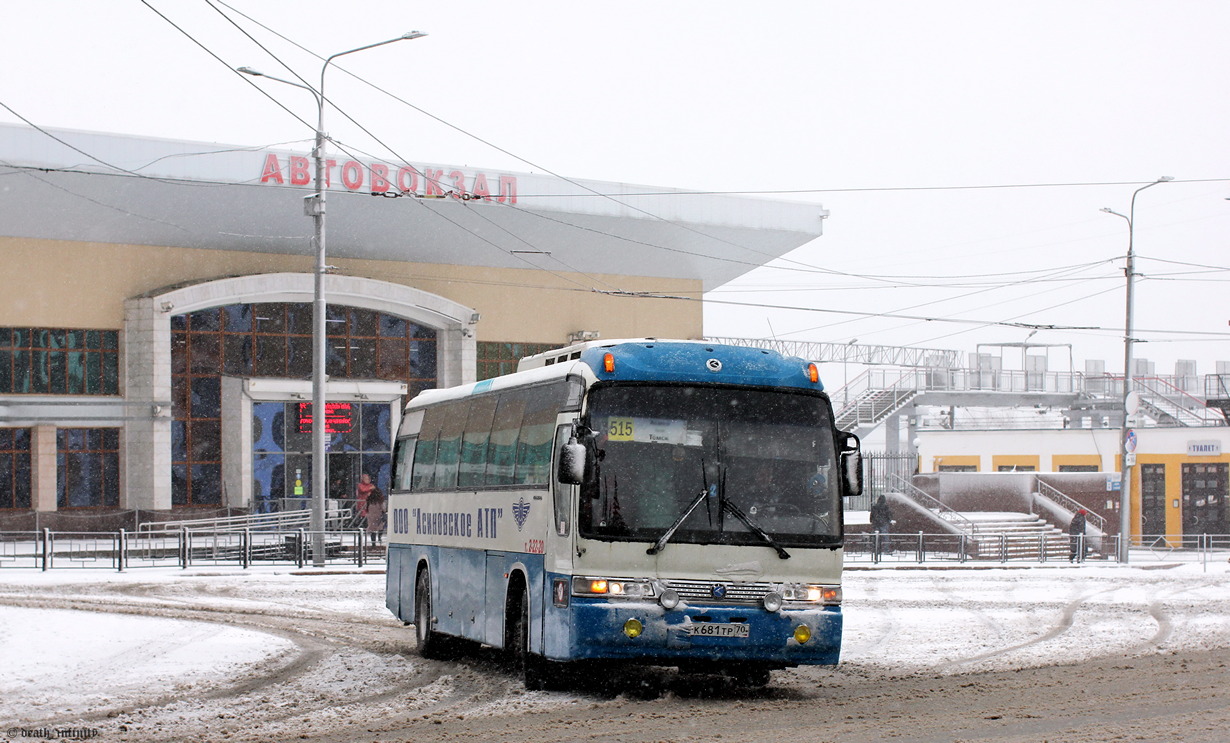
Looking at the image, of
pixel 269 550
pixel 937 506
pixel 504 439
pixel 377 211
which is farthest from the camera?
pixel 937 506

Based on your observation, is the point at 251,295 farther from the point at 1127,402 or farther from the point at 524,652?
the point at 524,652

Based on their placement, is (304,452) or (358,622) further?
(304,452)

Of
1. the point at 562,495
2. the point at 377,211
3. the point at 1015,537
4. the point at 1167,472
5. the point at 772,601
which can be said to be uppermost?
the point at 377,211

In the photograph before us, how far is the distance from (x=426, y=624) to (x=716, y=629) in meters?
4.89

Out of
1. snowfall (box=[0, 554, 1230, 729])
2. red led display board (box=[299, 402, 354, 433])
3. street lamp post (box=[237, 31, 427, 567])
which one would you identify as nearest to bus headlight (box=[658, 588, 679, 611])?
snowfall (box=[0, 554, 1230, 729])

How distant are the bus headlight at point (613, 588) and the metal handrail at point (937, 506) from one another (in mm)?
35851

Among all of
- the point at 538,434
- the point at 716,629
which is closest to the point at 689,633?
the point at 716,629

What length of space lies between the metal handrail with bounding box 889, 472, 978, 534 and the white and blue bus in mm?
34966

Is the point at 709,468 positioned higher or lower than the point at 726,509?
higher

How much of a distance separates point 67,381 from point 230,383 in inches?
181

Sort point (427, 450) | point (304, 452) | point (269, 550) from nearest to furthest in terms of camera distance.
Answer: point (427, 450)
point (269, 550)
point (304, 452)

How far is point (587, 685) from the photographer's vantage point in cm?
1369

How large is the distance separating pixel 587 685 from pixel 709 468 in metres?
2.26

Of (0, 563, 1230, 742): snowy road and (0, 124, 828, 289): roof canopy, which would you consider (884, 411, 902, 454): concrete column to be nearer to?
(0, 124, 828, 289): roof canopy
